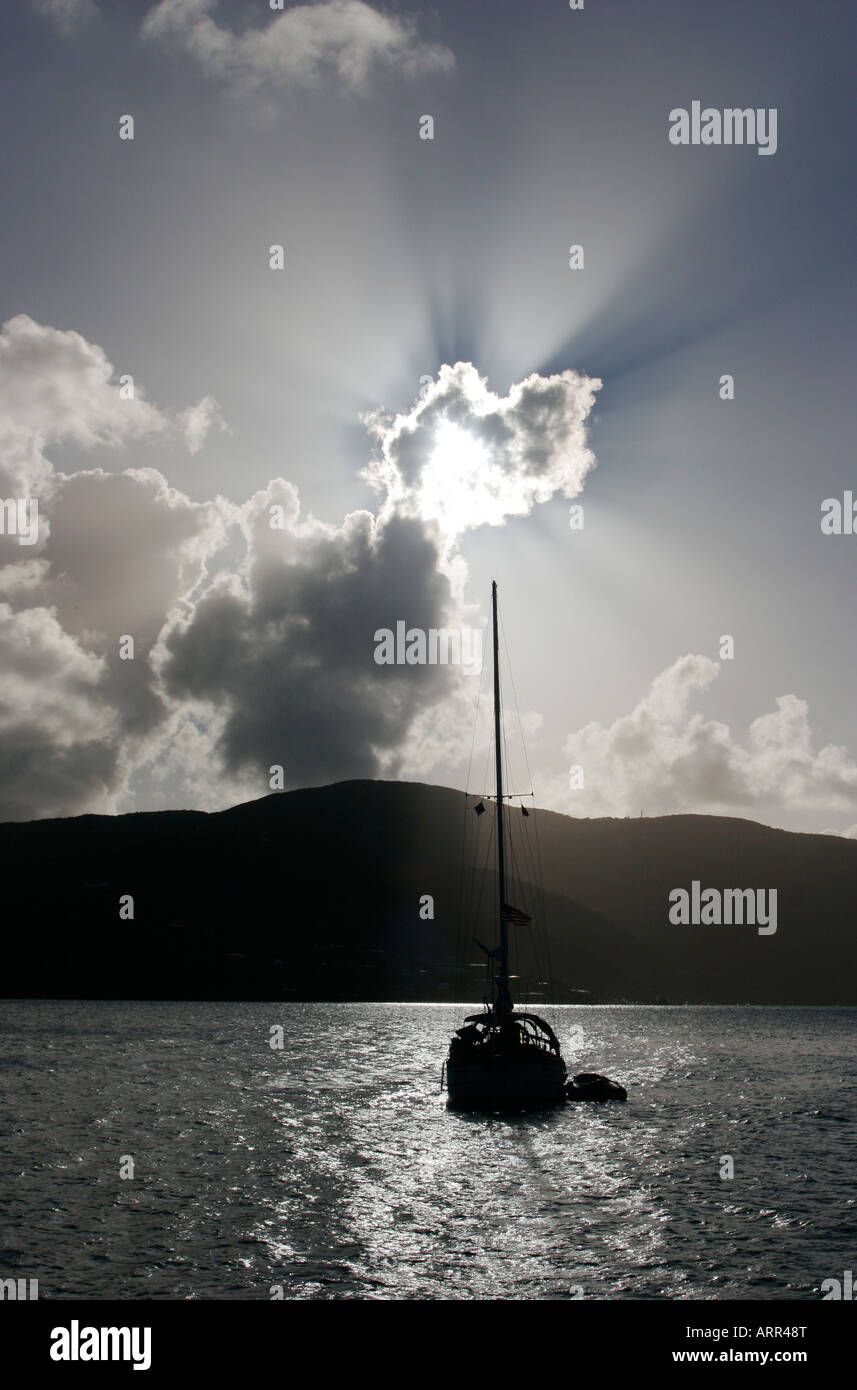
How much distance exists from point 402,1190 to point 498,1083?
20132mm

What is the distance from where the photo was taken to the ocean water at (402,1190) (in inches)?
1205

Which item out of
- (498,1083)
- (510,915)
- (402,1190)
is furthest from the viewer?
(510,915)

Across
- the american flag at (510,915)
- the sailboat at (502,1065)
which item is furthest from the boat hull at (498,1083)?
the american flag at (510,915)

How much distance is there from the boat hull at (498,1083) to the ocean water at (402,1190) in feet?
4.97

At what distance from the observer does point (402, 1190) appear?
42719 mm

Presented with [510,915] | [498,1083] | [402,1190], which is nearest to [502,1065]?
[498,1083]

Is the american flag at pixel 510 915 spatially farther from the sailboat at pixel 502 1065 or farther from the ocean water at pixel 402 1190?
the ocean water at pixel 402 1190

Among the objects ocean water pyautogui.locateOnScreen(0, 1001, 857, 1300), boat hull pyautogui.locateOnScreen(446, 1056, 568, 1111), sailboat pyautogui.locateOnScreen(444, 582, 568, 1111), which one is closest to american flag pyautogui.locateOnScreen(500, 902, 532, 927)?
sailboat pyautogui.locateOnScreen(444, 582, 568, 1111)

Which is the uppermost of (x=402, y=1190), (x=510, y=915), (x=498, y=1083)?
(x=510, y=915)

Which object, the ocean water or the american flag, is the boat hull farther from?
the american flag

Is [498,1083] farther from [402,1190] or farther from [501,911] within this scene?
[402,1190]
